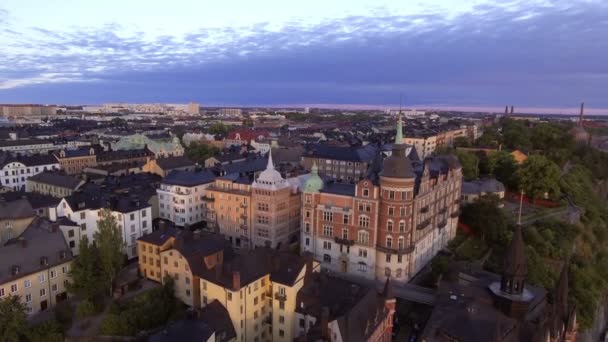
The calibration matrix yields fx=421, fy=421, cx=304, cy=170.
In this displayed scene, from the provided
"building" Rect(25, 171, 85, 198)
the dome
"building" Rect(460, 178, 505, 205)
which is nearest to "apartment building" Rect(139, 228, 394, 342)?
the dome

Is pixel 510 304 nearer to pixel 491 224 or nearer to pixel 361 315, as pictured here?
pixel 361 315

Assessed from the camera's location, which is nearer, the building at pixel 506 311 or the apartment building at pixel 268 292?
the building at pixel 506 311

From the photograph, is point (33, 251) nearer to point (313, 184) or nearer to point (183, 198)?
point (183, 198)

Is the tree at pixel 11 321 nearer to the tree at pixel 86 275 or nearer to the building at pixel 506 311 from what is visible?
the tree at pixel 86 275

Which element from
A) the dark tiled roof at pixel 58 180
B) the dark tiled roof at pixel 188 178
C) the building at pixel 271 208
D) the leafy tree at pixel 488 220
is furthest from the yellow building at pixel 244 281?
the dark tiled roof at pixel 58 180

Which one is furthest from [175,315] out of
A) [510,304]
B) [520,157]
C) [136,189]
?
[520,157]

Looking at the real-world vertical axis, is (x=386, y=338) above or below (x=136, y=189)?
below
